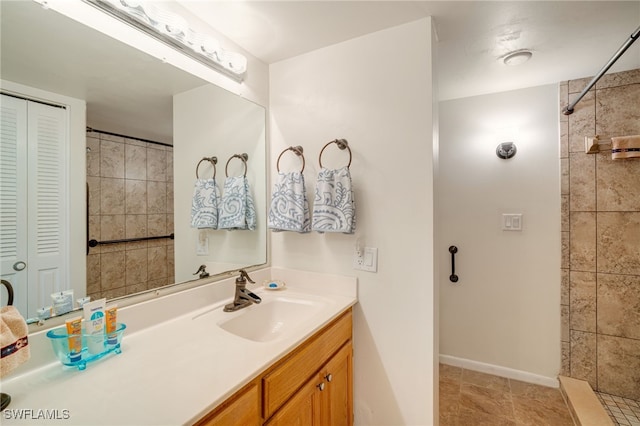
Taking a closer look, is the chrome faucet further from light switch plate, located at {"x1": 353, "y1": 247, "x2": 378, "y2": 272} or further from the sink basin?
light switch plate, located at {"x1": 353, "y1": 247, "x2": 378, "y2": 272}

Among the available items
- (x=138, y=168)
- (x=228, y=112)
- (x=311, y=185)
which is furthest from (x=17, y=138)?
(x=311, y=185)

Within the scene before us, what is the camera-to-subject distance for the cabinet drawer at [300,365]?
0.90m

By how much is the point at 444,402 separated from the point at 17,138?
2.59m

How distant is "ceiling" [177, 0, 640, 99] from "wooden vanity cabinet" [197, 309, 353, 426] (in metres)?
1.44

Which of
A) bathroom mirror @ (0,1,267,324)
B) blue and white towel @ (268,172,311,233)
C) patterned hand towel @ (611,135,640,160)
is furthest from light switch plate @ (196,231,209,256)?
patterned hand towel @ (611,135,640,160)

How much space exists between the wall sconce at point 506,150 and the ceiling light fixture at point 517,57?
62 centimetres

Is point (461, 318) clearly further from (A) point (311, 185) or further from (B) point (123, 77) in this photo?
(B) point (123, 77)

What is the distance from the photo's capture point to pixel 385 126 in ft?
4.68

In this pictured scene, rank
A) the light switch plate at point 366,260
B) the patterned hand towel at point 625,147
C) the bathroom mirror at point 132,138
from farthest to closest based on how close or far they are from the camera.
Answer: the patterned hand towel at point 625,147 → the light switch plate at point 366,260 → the bathroom mirror at point 132,138

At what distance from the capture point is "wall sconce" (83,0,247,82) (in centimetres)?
105

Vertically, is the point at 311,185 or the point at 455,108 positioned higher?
the point at 455,108

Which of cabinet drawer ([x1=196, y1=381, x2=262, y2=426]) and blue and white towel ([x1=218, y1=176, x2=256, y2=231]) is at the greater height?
blue and white towel ([x1=218, y1=176, x2=256, y2=231])

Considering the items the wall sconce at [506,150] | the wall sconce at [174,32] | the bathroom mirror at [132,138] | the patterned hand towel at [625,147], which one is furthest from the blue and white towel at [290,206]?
the patterned hand towel at [625,147]

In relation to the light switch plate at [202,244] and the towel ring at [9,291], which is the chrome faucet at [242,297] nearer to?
the light switch plate at [202,244]
